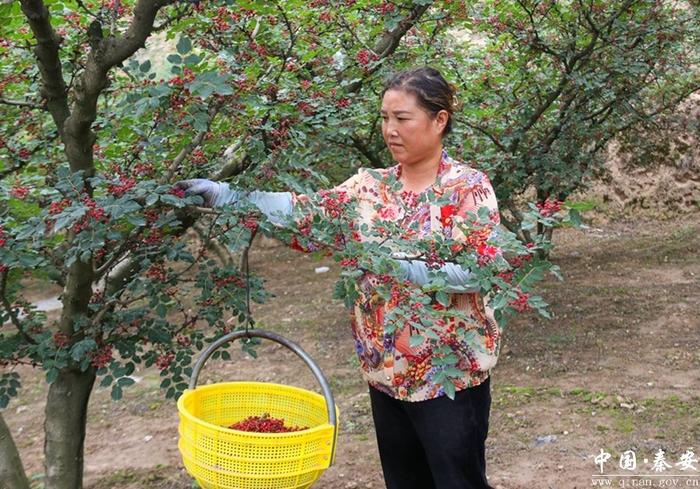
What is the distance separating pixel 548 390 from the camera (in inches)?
171

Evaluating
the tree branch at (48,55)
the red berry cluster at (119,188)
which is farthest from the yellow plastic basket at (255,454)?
the tree branch at (48,55)

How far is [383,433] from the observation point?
2.36m

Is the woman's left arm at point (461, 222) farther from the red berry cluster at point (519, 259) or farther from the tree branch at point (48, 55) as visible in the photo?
the tree branch at point (48, 55)

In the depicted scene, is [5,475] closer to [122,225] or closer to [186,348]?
[186,348]

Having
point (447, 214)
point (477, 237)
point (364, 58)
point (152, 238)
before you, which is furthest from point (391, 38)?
point (477, 237)

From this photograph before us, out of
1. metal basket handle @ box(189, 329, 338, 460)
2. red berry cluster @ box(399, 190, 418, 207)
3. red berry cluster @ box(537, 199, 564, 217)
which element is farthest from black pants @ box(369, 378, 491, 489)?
red berry cluster @ box(537, 199, 564, 217)

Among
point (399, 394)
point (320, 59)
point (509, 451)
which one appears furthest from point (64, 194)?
A: point (509, 451)

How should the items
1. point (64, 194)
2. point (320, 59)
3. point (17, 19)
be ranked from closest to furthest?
point (64, 194) → point (17, 19) → point (320, 59)

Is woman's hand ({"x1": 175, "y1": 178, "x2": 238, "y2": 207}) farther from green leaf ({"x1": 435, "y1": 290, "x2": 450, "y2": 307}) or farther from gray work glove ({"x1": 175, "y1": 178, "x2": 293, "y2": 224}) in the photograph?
green leaf ({"x1": 435, "y1": 290, "x2": 450, "y2": 307})

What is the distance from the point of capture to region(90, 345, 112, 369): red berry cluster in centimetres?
237

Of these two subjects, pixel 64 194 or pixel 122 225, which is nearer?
pixel 64 194

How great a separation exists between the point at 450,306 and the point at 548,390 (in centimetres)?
250

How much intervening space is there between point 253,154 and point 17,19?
100 cm

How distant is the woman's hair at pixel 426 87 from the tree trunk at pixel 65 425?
1422 millimetres
